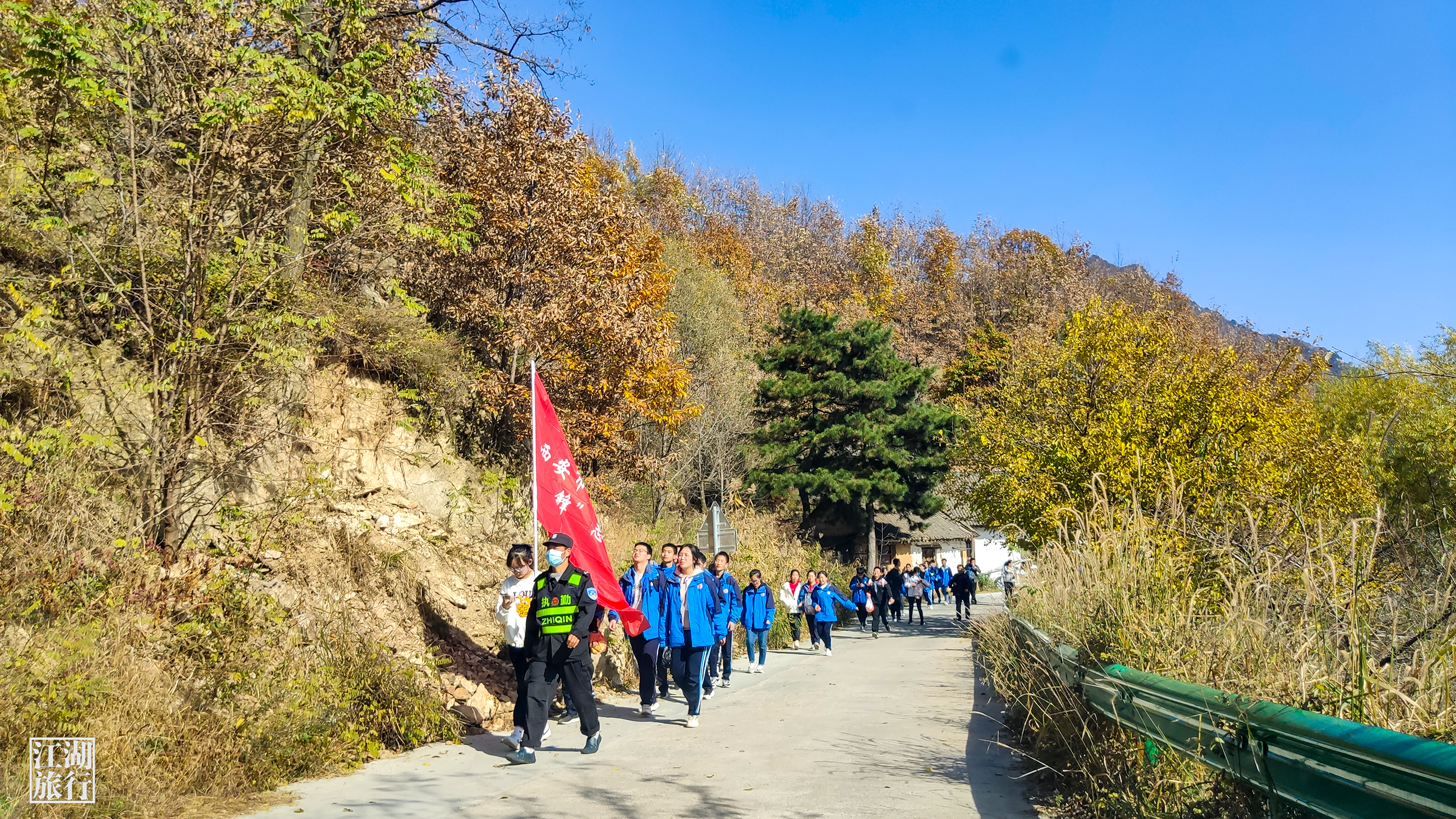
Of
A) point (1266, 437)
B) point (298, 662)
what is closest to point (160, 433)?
point (298, 662)

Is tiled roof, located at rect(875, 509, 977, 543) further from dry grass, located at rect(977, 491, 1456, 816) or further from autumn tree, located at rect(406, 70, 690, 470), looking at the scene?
dry grass, located at rect(977, 491, 1456, 816)

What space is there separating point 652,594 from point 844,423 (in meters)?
27.9

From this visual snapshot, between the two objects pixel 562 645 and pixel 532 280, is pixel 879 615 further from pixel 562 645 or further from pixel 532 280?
pixel 562 645

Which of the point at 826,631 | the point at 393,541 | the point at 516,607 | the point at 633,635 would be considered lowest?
the point at 826,631

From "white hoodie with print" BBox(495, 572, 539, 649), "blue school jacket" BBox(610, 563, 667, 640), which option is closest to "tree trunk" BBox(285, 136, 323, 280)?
"white hoodie with print" BBox(495, 572, 539, 649)

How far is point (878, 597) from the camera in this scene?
98.9 ft

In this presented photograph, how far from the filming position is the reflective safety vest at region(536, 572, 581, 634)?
8812mm

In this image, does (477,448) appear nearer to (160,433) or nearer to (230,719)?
(160,433)

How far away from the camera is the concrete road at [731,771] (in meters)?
6.59

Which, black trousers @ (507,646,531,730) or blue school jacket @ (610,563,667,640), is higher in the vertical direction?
blue school jacket @ (610,563,667,640)

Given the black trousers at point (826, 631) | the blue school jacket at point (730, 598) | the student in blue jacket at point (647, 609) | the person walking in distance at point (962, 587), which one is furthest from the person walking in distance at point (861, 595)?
the student in blue jacket at point (647, 609)

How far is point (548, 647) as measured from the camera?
8781 millimetres

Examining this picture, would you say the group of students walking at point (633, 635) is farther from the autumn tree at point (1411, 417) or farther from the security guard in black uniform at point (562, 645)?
the autumn tree at point (1411, 417)

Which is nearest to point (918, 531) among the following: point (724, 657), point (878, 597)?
point (878, 597)
